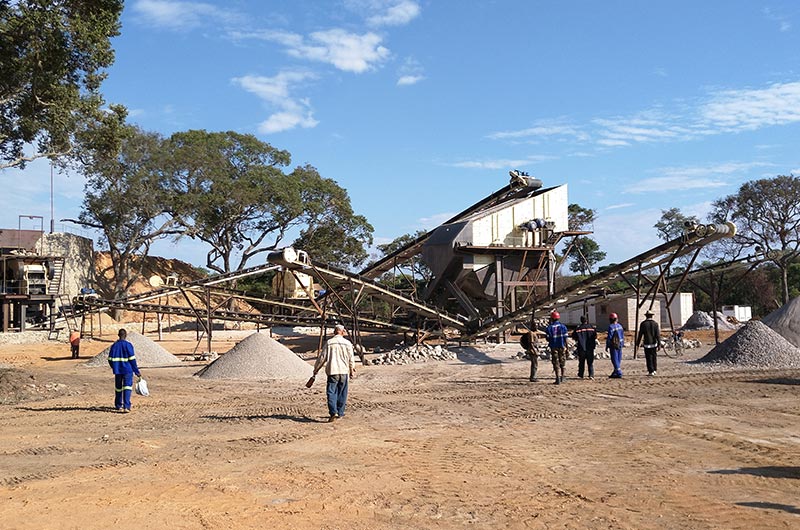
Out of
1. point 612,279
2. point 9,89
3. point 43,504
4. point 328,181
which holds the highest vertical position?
point 328,181

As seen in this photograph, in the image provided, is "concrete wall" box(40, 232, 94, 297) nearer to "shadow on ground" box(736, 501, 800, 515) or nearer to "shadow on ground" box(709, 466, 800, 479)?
"shadow on ground" box(709, 466, 800, 479)

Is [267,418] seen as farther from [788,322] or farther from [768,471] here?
[788,322]

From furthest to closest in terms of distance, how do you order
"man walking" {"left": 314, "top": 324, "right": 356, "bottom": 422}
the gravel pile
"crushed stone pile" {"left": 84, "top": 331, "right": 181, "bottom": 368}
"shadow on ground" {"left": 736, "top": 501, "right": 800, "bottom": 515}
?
the gravel pile
"crushed stone pile" {"left": 84, "top": 331, "right": 181, "bottom": 368}
"man walking" {"left": 314, "top": 324, "right": 356, "bottom": 422}
"shadow on ground" {"left": 736, "top": 501, "right": 800, "bottom": 515}

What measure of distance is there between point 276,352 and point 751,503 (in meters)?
13.9

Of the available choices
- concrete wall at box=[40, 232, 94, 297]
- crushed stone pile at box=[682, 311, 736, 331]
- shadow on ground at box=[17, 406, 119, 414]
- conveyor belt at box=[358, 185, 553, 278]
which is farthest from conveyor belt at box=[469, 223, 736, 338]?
concrete wall at box=[40, 232, 94, 297]

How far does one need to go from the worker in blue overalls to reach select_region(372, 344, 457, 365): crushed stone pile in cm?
1076

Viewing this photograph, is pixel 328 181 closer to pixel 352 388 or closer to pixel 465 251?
pixel 465 251

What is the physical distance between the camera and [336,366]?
10.3 metres

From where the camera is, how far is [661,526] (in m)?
5.27

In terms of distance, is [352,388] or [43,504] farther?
[352,388]

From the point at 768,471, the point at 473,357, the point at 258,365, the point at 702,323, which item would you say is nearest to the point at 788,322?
the point at 473,357

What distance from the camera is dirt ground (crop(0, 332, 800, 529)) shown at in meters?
5.73

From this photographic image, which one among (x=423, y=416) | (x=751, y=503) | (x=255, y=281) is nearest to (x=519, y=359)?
(x=423, y=416)

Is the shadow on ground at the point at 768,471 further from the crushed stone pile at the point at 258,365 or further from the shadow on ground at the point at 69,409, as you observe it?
the crushed stone pile at the point at 258,365
